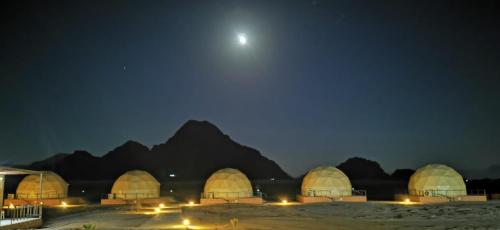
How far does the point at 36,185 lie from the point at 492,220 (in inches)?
1714

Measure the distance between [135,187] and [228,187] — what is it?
34.5ft

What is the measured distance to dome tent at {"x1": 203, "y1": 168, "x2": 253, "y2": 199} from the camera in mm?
43062

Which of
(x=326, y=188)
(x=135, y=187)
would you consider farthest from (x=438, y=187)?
(x=135, y=187)

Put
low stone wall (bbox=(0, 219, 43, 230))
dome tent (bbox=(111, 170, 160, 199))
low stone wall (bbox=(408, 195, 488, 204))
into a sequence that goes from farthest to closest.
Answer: dome tent (bbox=(111, 170, 160, 199)), low stone wall (bbox=(408, 195, 488, 204)), low stone wall (bbox=(0, 219, 43, 230))

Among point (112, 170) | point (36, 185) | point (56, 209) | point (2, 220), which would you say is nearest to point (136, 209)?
point (56, 209)

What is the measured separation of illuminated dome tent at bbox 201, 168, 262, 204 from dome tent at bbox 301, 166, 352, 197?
21.1 ft

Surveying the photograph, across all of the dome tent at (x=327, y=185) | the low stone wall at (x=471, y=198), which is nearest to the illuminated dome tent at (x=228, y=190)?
the dome tent at (x=327, y=185)

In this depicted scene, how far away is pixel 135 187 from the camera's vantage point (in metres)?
45.5

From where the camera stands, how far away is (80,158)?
7313 inches

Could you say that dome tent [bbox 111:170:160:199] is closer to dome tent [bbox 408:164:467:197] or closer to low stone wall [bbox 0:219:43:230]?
low stone wall [bbox 0:219:43:230]

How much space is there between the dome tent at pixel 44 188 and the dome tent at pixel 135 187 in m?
6.06

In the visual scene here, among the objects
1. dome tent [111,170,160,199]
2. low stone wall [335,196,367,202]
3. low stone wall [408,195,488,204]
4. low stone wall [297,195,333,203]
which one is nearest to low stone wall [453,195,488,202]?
low stone wall [408,195,488,204]

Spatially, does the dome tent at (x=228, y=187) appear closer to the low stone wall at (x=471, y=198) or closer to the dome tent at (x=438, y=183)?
the dome tent at (x=438, y=183)

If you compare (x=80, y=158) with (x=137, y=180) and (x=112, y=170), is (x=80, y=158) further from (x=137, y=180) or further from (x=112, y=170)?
(x=137, y=180)
